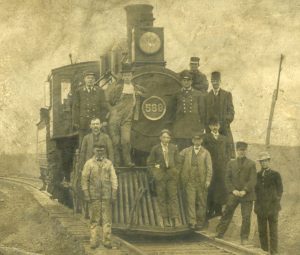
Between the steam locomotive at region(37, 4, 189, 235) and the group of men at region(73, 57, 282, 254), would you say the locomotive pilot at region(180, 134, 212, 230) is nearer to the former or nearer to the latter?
the group of men at region(73, 57, 282, 254)

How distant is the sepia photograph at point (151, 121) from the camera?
23.1 feet

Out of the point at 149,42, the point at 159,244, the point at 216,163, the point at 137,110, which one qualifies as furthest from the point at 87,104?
the point at 159,244

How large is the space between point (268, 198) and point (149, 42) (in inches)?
134

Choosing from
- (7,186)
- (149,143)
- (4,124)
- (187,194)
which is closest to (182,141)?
(149,143)

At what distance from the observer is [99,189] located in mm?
6391

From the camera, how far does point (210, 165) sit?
7531 mm

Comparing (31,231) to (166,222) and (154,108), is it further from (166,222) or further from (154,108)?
(154,108)

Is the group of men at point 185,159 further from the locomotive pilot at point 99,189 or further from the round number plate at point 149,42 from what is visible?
the round number plate at point 149,42

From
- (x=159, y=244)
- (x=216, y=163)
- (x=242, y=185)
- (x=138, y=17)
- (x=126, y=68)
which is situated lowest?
(x=159, y=244)

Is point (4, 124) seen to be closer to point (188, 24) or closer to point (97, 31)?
point (97, 31)

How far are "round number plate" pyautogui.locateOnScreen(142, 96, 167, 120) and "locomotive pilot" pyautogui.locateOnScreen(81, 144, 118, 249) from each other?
2.27 meters

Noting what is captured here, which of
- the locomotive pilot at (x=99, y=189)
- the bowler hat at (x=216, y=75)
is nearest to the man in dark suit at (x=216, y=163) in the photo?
the bowler hat at (x=216, y=75)

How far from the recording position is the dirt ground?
720 centimetres

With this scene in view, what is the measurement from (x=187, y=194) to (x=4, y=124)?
428 cm
